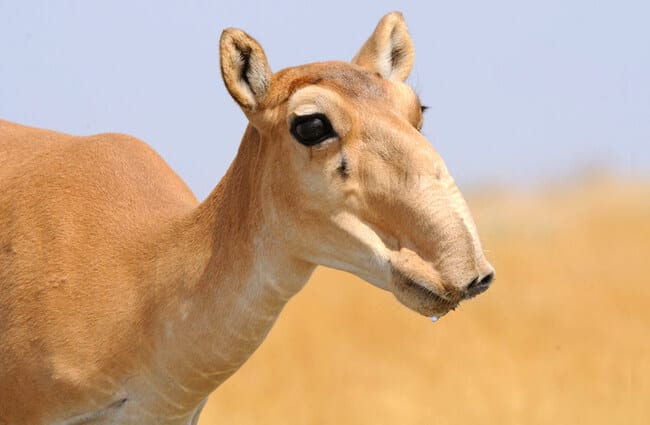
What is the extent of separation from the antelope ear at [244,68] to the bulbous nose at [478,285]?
200 centimetres

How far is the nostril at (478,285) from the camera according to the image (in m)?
7.75

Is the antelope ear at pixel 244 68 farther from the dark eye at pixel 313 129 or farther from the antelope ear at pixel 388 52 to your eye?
the antelope ear at pixel 388 52

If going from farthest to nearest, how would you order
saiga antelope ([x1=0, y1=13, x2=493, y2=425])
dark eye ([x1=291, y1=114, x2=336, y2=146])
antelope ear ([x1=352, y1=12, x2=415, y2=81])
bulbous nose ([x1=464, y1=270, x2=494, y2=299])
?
antelope ear ([x1=352, y1=12, x2=415, y2=81]), dark eye ([x1=291, y1=114, x2=336, y2=146]), saiga antelope ([x1=0, y1=13, x2=493, y2=425]), bulbous nose ([x1=464, y1=270, x2=494, y2=299])

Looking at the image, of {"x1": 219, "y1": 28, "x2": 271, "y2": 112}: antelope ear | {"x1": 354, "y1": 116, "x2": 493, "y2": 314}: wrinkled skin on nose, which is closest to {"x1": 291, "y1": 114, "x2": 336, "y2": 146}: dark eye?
{"x1": 354, "y1": 116, "x2": 493, "y2": 314}: wrinkled skin on nose

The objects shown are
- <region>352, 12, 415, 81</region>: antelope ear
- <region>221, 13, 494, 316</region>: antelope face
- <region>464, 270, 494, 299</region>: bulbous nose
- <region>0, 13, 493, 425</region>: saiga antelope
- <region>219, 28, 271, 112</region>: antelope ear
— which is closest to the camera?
<region>464, 270, 494, 299</region>: bulbous nose

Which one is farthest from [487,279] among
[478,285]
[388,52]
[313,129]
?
[388,52]

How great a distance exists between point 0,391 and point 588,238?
68.7 ft

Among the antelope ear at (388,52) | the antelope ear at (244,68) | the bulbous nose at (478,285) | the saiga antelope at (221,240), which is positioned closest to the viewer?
the bulbous nose at (478,285)

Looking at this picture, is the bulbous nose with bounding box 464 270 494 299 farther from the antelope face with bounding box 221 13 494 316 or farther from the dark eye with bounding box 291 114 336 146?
the dark eye with bounding box 291 114 336 146

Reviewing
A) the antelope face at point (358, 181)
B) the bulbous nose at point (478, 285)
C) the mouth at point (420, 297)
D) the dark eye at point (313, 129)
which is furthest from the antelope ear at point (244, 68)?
the bulbous nose at point (478, 285)

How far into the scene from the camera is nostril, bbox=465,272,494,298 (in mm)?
7746

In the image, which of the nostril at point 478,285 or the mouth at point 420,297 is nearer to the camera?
the nostril at point 478,285

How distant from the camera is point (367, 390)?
2052 centimetres

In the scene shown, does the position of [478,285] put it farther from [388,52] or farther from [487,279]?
[388,52]
